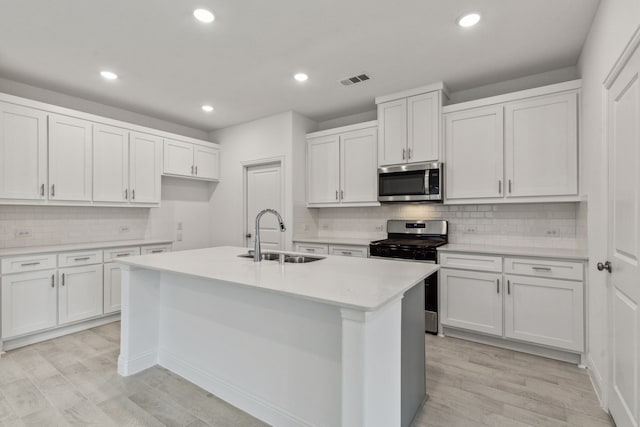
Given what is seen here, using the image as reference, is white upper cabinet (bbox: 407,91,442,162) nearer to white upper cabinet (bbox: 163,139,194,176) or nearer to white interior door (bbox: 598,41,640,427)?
white interior door (bbox: 598,41,640,427)

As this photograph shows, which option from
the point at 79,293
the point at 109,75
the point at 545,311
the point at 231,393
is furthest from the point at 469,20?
the point at 79,293

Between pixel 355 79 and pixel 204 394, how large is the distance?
10.5ft

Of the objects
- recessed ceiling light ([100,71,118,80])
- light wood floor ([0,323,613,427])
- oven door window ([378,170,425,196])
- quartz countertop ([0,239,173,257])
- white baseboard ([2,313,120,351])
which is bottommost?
light wood floor ([0,323,613,427])

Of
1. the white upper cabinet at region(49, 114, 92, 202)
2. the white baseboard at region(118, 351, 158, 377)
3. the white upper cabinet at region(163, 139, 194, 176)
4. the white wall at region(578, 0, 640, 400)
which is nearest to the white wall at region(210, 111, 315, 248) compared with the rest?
the white upper cabinet at region(163, 139, 194, 176)

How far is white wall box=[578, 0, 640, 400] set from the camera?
5.98 ft

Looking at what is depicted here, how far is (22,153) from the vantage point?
311cm

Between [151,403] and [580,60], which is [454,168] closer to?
[580,60]

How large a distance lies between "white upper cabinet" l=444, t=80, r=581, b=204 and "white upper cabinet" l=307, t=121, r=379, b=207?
95cm

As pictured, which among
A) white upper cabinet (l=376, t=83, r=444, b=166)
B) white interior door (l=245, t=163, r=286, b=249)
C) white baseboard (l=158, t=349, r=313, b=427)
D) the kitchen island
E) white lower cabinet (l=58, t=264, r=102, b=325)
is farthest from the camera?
white interior door (l=245, t=163, r=286, b=249)

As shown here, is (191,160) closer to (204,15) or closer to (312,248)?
(312,248)

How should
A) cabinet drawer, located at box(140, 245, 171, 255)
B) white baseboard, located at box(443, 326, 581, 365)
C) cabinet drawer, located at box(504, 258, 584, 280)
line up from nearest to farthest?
cabinet drawer, located at box(504, 258, 584, 280) → white baseboard, located at box(443, 326, 581, 365) → cabinet drawer, located at box(140, 245, 171, 255)

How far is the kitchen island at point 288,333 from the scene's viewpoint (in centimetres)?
133

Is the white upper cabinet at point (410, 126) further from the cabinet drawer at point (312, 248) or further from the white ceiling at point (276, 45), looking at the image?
the cabinet drawer at point (312, 248)

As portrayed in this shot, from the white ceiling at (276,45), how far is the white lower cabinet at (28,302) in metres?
2.05
